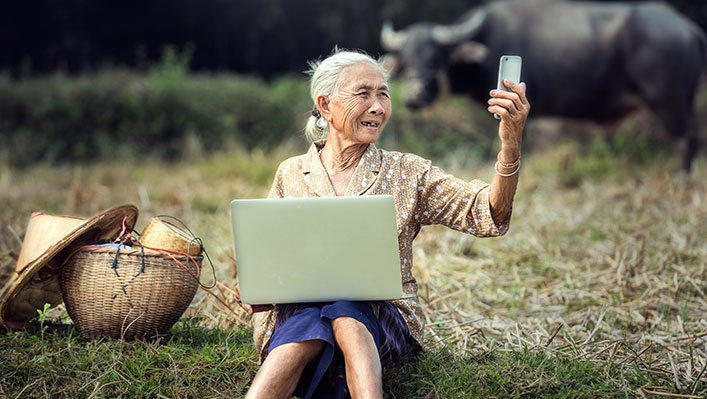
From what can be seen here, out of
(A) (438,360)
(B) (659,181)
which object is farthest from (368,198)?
(B) (659,181)

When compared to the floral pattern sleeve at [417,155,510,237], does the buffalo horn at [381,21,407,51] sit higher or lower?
higher

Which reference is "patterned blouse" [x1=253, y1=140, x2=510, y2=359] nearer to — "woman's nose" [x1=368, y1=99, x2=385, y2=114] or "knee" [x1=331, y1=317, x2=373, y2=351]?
"woman's nose" [x1=368, y1=99, x2=385, y2=114]

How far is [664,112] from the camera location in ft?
23.4

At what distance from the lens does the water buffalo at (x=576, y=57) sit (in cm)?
708

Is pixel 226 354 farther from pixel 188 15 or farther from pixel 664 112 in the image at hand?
pixel 188 15

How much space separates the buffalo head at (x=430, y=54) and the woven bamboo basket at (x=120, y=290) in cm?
569

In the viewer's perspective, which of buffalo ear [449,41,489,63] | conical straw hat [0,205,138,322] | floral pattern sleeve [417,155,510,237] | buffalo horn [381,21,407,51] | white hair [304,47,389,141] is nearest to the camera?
floral pattern sleeve [417,155,510,237]

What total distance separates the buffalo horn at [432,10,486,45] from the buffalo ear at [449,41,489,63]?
133mm

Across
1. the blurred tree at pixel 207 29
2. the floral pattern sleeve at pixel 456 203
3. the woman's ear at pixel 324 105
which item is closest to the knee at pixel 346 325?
the floral pattern sleeve at pixel 456 203

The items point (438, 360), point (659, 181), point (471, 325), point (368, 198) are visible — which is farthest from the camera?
point (659, 181)

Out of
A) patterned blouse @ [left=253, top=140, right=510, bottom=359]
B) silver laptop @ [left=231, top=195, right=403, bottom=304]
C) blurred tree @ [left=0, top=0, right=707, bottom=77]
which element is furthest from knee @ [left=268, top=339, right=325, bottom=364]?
blurred tree @ [left=0, top=0, right=707, bottom=77]

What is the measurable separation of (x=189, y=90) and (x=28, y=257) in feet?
21.8

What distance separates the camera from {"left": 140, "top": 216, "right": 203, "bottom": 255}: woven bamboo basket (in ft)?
8.03

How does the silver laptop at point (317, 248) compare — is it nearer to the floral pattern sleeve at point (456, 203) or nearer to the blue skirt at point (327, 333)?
the blue skirt at point (327, 333)
